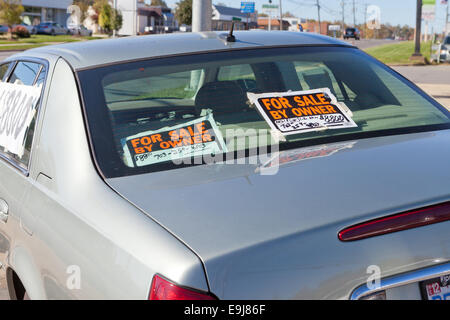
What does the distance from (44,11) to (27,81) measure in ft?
304

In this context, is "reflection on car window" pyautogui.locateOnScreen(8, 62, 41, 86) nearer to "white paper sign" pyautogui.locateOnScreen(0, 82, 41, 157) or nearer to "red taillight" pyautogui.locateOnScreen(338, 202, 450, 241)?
"white paper sign" pyautogui.locateOnScreen(0, 82, 41, 157)

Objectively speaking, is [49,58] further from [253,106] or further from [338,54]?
[338,54]

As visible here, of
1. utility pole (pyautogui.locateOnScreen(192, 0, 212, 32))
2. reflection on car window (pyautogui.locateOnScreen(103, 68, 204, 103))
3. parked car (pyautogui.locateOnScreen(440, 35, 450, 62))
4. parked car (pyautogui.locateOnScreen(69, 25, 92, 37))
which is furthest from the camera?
parked car (pyautogui.locateOnScreen(69, 25, 92, 37))

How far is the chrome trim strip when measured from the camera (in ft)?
5.71

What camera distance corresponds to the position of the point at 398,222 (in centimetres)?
183

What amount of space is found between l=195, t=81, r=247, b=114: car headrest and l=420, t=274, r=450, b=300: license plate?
139 cm

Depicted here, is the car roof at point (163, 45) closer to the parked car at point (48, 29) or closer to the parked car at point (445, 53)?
the parked car at point (445, 53)

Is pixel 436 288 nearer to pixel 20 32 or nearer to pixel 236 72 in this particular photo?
pixel 236 72

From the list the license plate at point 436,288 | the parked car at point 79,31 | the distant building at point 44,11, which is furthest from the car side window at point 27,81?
the distant building at point 44,11

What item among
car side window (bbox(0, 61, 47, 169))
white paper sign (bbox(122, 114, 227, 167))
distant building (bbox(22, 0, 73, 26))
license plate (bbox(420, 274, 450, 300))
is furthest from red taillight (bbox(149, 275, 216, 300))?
distant building (bbox(22, 0, 73, 26))

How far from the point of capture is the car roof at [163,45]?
9.76 ft

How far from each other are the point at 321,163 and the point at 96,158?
874 mm

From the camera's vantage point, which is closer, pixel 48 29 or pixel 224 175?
pixel 224 175

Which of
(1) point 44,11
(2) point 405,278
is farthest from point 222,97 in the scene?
(1) point 44,11
